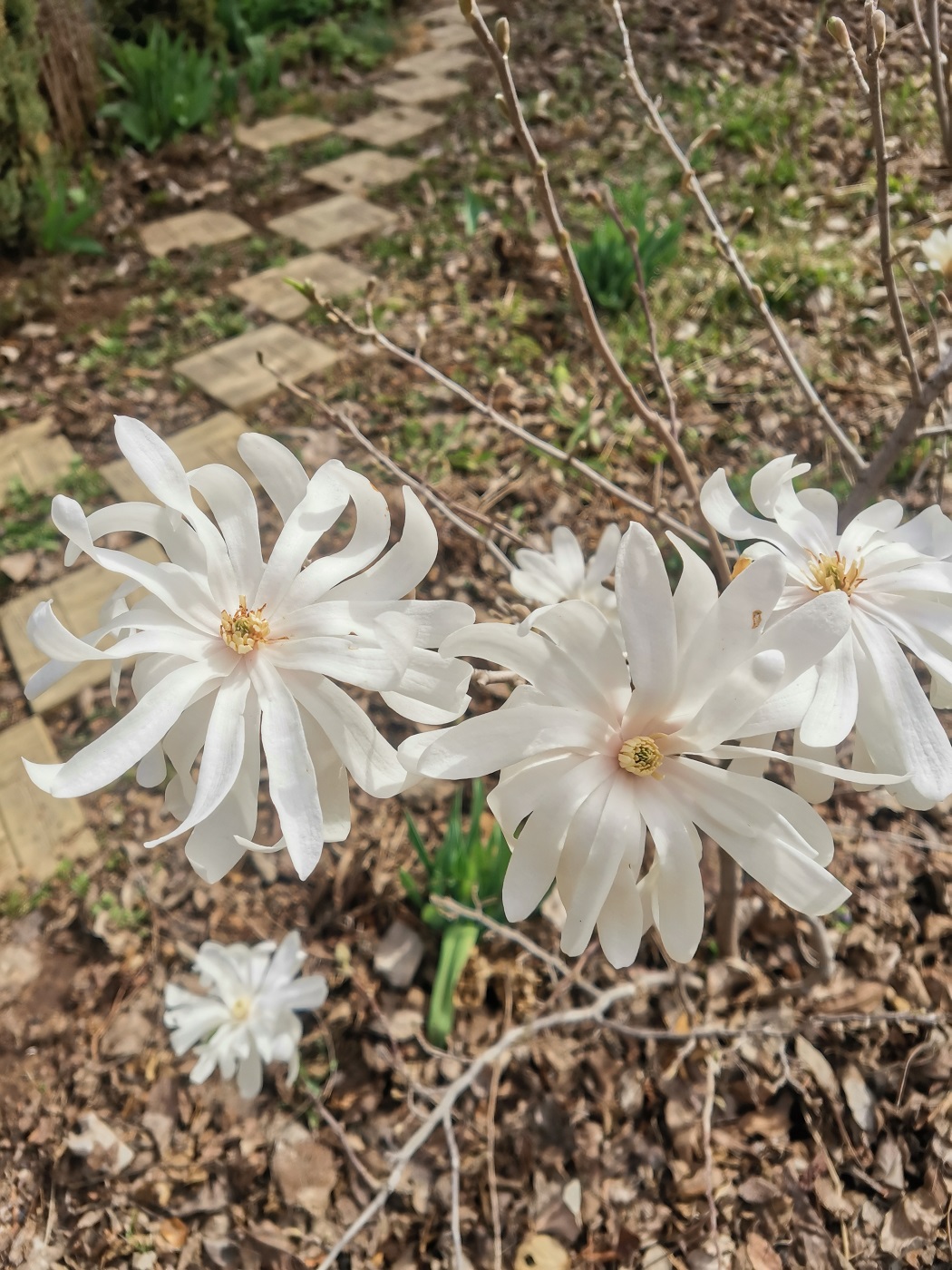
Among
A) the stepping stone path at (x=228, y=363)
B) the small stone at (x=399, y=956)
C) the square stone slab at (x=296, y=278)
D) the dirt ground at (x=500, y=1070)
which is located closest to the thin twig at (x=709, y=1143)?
the dirt ground at (x=500, y=1070)

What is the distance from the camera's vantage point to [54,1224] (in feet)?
5.37

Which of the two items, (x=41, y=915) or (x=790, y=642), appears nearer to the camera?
(x=790, y=642)

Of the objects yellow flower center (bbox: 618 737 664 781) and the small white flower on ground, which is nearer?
yellow flower center (bbox: 618 737 664 781)

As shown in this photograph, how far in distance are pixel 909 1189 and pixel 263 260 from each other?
4102 mm

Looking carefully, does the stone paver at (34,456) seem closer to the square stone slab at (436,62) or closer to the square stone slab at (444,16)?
the square stone slab at (436,62)

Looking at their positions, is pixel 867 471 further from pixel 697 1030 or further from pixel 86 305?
pixel 86 305

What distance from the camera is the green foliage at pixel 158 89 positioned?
13.5 ft

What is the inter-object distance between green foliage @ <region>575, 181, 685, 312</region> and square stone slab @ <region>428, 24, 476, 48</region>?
3320mm

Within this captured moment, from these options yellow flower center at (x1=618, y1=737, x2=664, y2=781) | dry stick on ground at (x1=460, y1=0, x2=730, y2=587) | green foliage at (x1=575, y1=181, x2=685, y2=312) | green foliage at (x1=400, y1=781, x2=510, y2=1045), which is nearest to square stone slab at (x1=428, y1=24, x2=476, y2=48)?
green foliage at (x1=575, y1=181, x2=685, y2=312)

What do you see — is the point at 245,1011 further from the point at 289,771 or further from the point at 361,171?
the point at 361,171

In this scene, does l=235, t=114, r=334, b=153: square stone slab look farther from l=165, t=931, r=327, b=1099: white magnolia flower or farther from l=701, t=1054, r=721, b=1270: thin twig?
l=701, t=1054, r=721, b=1270: thin twig

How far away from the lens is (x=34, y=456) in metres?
3.05

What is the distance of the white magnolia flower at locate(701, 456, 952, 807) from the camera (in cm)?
74

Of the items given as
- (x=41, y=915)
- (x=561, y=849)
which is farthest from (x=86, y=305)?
(x=561, y=849)
